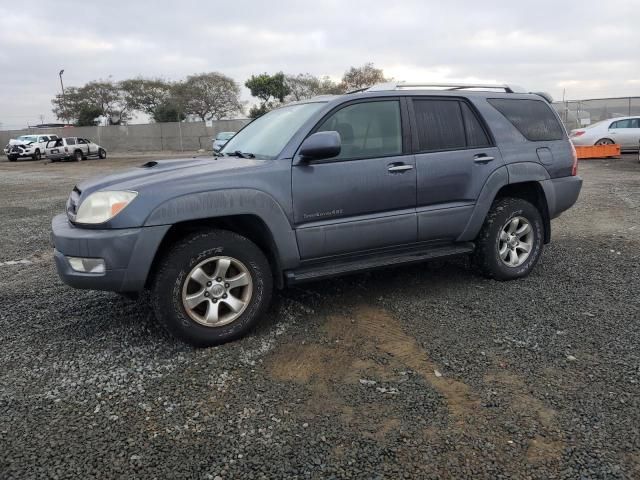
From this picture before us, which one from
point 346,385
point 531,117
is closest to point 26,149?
point 531,117

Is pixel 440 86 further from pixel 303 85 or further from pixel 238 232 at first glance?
pixel 303 85

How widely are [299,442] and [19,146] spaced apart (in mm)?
36597

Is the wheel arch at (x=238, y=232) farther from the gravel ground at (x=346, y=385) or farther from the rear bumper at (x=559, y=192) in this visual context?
the rear bumper at (x=559, y=192)

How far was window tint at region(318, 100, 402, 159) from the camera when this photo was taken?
411 cm

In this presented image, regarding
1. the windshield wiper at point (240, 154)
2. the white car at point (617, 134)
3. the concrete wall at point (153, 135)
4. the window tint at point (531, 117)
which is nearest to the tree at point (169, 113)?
the concrete wall at point (153, 135)

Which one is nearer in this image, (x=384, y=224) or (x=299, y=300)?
(x=384, y=224)

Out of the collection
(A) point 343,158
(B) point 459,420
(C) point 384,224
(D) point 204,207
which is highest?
(A) point 343,158

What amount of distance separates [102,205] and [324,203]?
1.53m

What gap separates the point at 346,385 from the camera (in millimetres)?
3121

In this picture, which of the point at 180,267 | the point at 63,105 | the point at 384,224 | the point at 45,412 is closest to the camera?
the point at 45,412

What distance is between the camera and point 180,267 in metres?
3.50

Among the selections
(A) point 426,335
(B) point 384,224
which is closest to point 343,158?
(B) point 384,224

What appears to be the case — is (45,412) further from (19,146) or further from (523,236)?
(19,146)

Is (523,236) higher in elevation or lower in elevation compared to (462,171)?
lower
